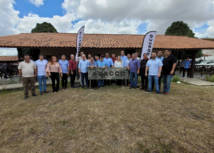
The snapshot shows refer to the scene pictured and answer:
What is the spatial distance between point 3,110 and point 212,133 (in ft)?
19.8

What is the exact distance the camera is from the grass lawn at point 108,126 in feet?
6.97

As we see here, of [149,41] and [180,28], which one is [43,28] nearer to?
[149,41]

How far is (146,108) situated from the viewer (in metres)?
3.68

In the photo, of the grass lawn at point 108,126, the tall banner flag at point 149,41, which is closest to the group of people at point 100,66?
the grass lawn at point 108,126

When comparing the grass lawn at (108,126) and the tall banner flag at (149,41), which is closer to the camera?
the grass lawn at (108,126)

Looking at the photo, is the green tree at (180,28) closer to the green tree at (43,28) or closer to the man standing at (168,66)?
the man standing at (168,66)

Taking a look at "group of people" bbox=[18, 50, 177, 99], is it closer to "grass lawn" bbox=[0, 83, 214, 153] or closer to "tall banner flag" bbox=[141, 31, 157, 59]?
"grass lawn" bbox=[0, 83, 214, 153]

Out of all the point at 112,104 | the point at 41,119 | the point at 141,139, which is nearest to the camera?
the point at 141,139

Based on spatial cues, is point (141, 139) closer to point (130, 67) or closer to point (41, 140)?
point (41, 140)

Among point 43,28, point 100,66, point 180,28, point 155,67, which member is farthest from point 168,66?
point 43,28

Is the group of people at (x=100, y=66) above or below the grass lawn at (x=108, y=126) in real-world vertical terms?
above

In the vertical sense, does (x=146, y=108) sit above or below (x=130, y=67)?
below

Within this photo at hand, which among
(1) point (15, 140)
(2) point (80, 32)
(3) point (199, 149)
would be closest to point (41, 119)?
(1) point (15, 140)

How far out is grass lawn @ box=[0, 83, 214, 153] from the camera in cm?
212
